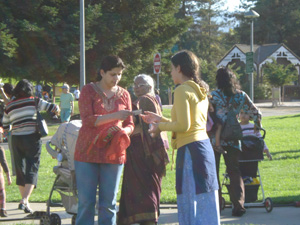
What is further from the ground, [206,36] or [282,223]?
[206,36]

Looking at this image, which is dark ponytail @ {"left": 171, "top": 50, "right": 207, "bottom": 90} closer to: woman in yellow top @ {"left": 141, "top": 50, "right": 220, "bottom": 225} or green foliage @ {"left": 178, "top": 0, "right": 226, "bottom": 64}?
woman in yellow top @ {"left": 141, "top": 50, "right": 220, "bottom": 225}

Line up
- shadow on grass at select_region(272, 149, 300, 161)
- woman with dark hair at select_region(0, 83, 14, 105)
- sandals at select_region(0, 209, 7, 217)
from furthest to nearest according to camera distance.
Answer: shadow on grass at select_region(272, 149, 300, 161), woman with dark hair at select_region(0, 83, 14, 105), sandals at select_region(0, 209, 7, 217)

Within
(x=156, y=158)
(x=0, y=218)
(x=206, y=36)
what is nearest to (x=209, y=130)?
(x=156, y=158)

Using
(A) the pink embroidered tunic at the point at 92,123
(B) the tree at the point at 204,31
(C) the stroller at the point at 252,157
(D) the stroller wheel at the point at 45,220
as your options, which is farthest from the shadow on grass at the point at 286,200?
(B) the tree at the point at 204,31

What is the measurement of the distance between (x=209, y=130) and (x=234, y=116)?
37 centimetres

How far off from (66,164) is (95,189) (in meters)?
1.62

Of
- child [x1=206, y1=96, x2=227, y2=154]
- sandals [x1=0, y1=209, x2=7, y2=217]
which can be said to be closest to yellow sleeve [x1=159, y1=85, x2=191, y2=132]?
child [x1=206, y1=96, x2=227, y2=154]

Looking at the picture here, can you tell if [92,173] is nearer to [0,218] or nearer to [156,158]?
[156,158]

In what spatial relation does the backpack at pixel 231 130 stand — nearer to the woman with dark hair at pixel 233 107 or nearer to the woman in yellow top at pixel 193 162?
the woman with dark hair at pixel 233 107

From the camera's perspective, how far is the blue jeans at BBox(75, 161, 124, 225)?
5.20 meters

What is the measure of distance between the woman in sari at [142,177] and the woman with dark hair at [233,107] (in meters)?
1.14

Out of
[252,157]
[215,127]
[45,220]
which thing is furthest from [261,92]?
[45,220]

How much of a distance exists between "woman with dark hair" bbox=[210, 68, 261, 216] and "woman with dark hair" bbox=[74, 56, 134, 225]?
228 centimetres

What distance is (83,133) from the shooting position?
5230 millimetres
